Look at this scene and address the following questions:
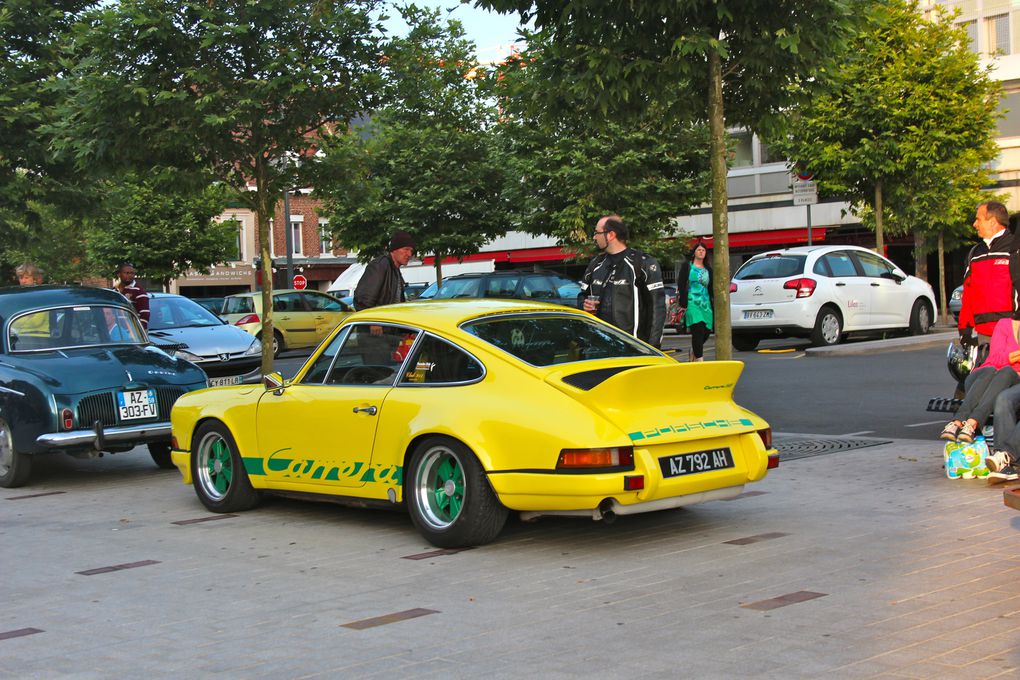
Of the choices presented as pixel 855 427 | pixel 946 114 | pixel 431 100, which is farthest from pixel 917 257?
pixel 855 427

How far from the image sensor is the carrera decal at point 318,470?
7680 millimetres

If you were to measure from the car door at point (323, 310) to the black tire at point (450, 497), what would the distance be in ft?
79.4

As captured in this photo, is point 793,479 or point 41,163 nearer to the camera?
point 793,479

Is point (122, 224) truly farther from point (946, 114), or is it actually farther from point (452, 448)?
point (452, 448)

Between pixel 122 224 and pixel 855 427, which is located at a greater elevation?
pixel 122 224

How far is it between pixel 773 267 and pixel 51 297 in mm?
13213

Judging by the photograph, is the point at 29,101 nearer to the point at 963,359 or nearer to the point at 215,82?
the point at 215,82

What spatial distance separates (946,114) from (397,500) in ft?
90.8

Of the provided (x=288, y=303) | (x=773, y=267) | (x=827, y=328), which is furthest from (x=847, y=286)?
(x=288, y=303)

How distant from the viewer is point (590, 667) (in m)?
4.90

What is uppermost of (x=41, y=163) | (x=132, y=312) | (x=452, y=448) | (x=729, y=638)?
(x=41, y=163)

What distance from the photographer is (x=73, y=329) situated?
11781mm

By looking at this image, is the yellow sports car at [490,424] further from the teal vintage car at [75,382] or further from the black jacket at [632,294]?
the teal vintage car at [75,382]

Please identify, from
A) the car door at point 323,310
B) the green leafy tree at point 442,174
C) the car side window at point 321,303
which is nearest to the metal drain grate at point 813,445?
→ the car door at point 323,310
